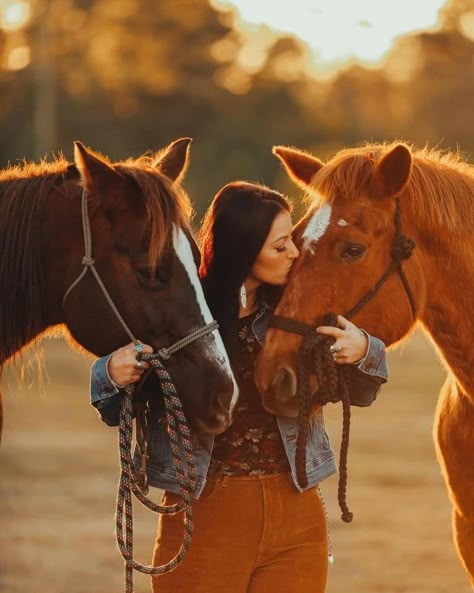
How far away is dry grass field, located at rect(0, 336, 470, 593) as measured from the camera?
262 inches

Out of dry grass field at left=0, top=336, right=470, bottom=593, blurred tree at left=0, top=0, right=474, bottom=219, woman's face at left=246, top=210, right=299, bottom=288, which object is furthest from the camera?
blurred tree at left=0, top=0, right=474, bottom=219

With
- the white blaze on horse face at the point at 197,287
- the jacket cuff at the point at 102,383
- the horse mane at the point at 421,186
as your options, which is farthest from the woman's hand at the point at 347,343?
the jacket cuff at the point at 102,383

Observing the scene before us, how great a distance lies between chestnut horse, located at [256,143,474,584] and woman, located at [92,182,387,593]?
0.12 meters

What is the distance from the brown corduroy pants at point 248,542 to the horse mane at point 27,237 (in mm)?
743

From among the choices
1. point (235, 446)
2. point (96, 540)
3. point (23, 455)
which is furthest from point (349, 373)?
point (23, 455)

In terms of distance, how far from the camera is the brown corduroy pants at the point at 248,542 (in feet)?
11.5

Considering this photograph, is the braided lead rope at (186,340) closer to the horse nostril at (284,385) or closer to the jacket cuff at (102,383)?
the jacket cuff at (102,383)

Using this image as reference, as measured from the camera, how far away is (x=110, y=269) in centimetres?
351

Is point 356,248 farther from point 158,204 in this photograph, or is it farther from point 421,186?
point 158,204

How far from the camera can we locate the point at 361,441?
1189cm

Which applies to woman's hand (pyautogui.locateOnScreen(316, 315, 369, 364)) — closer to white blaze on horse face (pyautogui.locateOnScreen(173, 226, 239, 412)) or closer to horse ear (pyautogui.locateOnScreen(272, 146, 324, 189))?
white blaze on horse face (pyautogui.locateOnScreen(173, 226, 239, 412))

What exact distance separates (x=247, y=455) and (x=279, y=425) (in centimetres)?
14

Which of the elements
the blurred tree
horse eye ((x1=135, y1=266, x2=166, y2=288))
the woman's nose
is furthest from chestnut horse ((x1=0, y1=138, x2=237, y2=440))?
the blurred tree

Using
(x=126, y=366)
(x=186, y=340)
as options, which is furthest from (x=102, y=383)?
(x=186, y=340)
